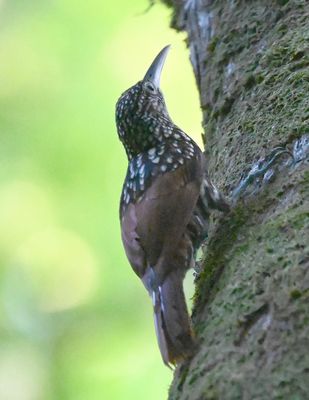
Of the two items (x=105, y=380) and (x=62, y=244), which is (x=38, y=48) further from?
(x=105, y=380)

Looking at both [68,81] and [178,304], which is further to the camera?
[68,81]

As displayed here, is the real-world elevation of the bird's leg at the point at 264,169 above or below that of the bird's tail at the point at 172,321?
above

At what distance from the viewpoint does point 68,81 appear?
23.2ft

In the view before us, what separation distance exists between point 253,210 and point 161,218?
14.5 inches

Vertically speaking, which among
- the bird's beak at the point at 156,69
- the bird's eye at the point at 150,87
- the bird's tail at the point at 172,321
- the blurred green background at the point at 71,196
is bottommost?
the bird's tail at the point at 172,321

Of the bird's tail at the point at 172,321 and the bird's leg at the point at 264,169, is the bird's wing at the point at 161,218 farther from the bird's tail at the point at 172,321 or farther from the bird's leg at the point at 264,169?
the bird's leg at the point at 264,169

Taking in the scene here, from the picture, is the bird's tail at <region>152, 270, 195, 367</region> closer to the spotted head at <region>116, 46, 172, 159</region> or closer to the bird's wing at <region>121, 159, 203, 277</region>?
the bird's wing at <region>121, 159, 203, 277</region>

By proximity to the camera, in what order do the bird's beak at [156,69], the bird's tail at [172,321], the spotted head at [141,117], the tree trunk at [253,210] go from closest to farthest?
the tree trunk at [253,210] < the bird's tail at [172,321] < the spotted head at [141,117] < the bird's beak at [156,69]

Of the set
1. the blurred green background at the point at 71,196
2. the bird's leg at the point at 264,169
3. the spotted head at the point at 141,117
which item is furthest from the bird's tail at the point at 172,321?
the blurred green background at the point at 71,196

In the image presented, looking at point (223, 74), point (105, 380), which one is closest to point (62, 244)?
point (105, 380)

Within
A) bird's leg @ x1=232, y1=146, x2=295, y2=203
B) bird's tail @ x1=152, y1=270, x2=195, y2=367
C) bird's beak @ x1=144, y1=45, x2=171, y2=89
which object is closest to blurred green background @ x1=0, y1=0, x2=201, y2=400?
bird's beak @ x1=144, y1=45, x2=171, y2=89

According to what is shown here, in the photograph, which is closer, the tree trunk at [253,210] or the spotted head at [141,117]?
the tree trunk at [253,210]

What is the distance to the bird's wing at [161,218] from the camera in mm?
3127

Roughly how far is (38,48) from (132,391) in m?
2.93
